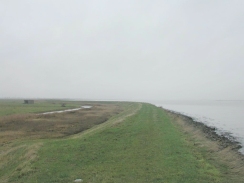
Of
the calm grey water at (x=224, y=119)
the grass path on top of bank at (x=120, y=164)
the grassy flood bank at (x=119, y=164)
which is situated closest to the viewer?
the grass path on top of bank at (x=120, y=164)

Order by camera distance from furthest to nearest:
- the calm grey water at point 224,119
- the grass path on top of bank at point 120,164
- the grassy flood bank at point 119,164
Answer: the calm grey water at point 224,119 < the grassy flood bank at point 119,164 < the grass path on top of bank at point 120,164

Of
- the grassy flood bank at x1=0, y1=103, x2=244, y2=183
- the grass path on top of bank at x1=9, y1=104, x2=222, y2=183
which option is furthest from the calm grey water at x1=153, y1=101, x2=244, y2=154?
the grass path on top of bank at x1=9, y1=104, x2=222, y2=183

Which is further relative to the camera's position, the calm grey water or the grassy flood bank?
the calm grey water

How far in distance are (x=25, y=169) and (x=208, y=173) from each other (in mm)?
10036

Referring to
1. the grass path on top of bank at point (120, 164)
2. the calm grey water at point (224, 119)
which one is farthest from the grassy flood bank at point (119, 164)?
the calm grey water at point (224, 119)

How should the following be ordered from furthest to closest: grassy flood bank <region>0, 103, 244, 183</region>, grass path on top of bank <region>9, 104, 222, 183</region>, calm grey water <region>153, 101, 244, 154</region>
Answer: calm grey water <region>153, 101, 244, 154</region> < grassy flood bank <region>0, 103, 244, 183</region> < grass path on top of bank <region>9, 104, 222, 183</region>

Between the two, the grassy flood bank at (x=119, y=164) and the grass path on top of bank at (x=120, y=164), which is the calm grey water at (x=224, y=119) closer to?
the grassy flood bank at (x=119, y=164)

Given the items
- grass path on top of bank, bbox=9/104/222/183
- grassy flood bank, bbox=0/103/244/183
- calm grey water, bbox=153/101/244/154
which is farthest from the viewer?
calm grey water, bbox=153/101/244/154

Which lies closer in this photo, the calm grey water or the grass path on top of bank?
the grass path on top of bank

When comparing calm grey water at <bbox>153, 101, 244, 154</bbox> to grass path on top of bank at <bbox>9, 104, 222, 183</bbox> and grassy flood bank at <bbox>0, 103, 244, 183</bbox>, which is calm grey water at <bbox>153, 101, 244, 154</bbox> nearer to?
grassy flood bank at <bbox>0, 103, 244, 183</bbox>

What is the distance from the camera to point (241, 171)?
41.1 feet

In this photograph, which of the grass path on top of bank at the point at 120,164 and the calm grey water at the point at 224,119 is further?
the calm grey water at the point at 224,119

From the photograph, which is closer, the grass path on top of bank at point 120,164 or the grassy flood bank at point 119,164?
the grass path on top of bank at point 120,164

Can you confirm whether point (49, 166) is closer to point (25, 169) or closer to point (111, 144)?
point (25, 169)
